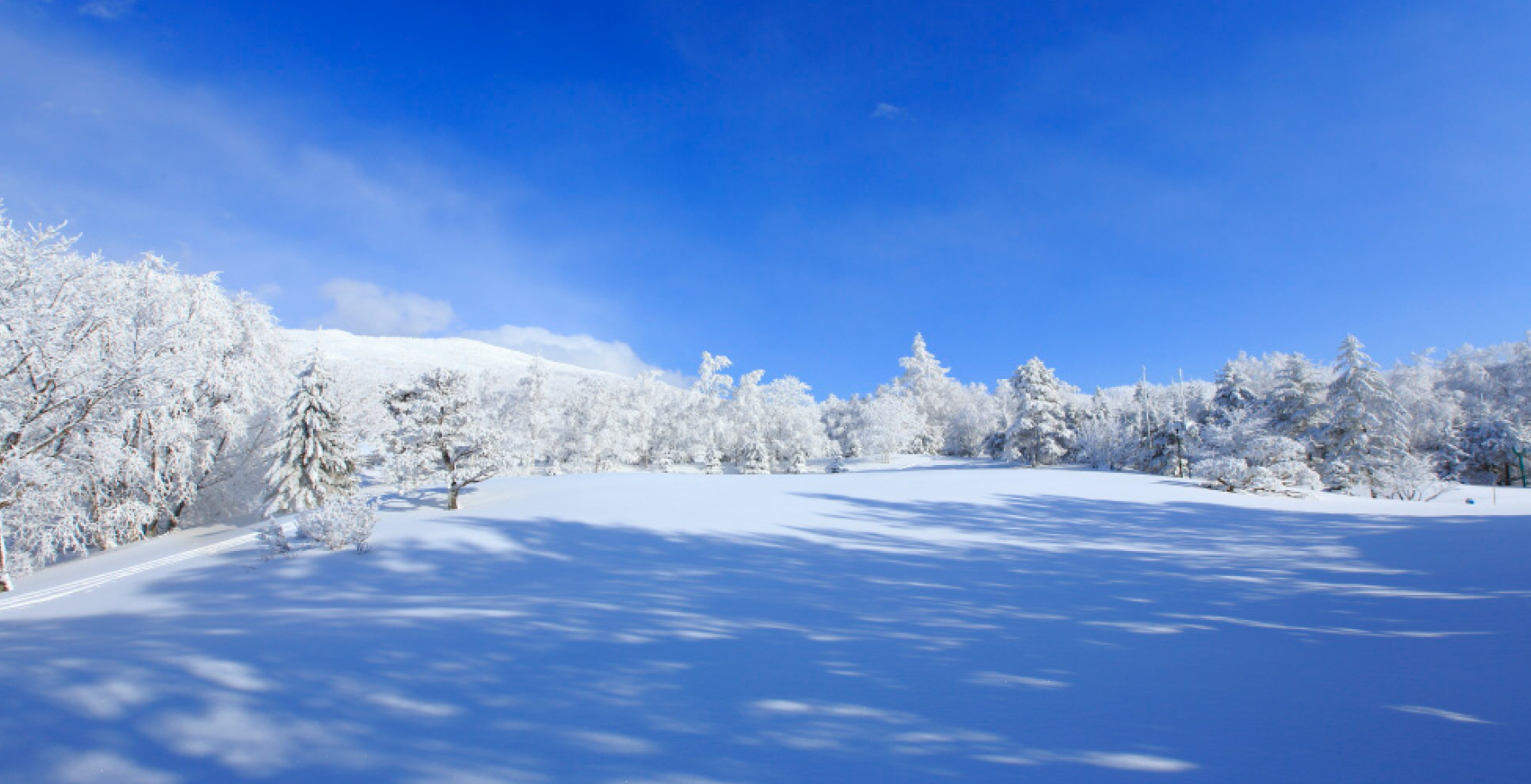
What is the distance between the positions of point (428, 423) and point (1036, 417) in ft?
107

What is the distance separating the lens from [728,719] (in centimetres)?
363

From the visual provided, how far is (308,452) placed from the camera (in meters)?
22.0

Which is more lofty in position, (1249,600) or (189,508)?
(1249,600)

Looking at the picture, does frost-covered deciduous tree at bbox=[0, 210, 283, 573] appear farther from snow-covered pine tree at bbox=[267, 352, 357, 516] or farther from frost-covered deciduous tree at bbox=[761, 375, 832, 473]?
frost-covered deciduous tree at bbox=[761, 375, 832, 473]

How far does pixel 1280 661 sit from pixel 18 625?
42.3 feet

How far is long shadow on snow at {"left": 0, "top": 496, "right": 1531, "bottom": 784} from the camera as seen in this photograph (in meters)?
3.18

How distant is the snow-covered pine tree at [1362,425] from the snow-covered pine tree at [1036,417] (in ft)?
40.8

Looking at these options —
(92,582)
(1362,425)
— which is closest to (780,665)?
(92,582)

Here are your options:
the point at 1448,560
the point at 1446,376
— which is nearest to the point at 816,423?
the point at 1448,560

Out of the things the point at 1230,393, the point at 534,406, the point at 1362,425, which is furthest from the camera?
the point at 534,406

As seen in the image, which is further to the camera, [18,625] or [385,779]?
[18,625]

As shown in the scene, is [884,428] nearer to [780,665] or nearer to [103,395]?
[103,395]

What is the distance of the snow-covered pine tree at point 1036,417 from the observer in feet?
118

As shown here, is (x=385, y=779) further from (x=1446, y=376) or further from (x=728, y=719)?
(x=1446, y=376)
